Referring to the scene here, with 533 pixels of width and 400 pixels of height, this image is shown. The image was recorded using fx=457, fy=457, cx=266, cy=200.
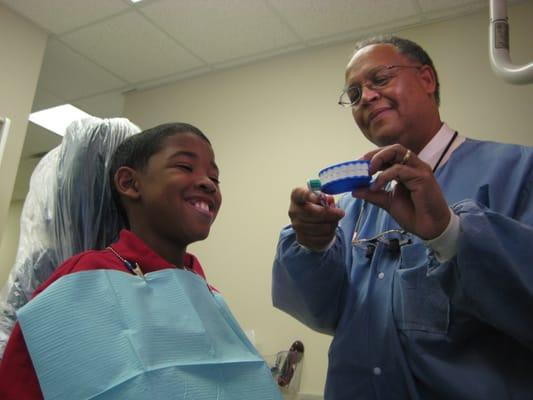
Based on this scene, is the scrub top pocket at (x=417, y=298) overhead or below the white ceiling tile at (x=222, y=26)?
below

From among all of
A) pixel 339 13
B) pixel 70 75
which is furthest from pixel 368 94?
pixel 70 75

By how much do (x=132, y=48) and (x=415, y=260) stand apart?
234 cm

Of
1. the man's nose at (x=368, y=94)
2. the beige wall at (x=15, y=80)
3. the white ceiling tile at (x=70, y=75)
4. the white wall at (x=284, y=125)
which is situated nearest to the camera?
the man's nose at (x=368, y=94)

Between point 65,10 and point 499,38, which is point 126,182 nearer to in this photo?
point 499,38

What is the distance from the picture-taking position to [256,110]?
8.90 ft

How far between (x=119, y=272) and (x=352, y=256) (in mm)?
547

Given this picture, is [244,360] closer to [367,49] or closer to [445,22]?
[367,49]

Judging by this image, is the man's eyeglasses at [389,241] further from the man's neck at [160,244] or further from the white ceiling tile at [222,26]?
the white ceiling tile at [222,26]

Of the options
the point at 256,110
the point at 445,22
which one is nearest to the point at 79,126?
the point at 256,110

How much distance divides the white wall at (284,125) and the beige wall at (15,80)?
82 centimetres

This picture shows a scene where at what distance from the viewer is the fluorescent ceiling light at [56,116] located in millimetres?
3551

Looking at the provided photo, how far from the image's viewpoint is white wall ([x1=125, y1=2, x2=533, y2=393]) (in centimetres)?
209

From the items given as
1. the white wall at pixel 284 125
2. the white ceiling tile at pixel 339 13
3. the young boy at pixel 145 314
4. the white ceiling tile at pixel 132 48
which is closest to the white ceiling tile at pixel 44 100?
the white ceiling tile at pixel 132 48

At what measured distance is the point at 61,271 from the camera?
77cm
